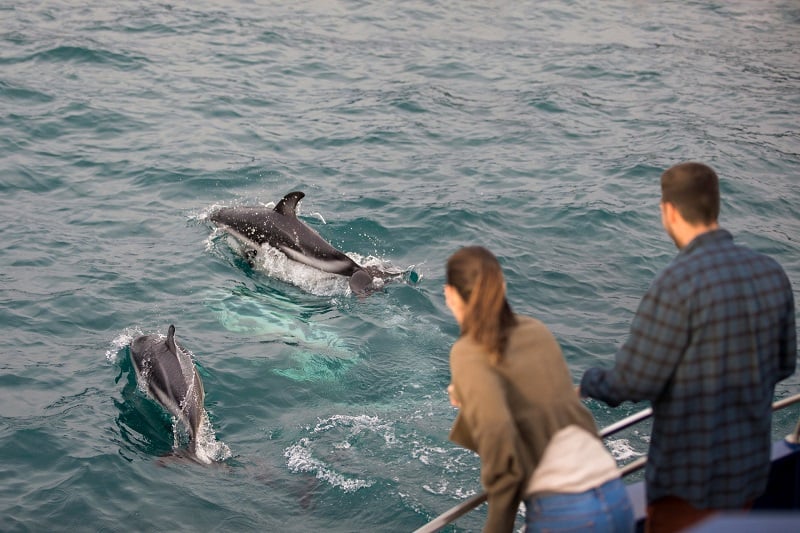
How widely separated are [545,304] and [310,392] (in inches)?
144

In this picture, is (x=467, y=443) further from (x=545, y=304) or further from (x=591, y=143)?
(x=591, y=143)

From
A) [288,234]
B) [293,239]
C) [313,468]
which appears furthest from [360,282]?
[313,468]

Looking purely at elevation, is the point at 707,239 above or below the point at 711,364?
above

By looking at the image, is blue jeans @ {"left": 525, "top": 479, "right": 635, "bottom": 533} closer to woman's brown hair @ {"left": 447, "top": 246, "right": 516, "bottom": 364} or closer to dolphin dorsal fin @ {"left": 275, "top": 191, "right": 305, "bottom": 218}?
woman's brown hair @ {"left": 447, "top": 246, "right": 516, "bottom": 364}

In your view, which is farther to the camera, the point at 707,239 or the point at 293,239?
the point at 293,239

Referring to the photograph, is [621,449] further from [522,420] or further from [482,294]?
[482,294]

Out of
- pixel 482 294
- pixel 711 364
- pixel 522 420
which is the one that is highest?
pixel 482 294

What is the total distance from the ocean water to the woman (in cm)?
389

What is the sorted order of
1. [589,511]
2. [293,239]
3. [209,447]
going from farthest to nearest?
[293,239] → [209,447] → [589,511]

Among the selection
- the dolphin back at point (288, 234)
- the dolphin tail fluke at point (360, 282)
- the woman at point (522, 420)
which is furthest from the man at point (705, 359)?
the dolphin back at point (288, 234)

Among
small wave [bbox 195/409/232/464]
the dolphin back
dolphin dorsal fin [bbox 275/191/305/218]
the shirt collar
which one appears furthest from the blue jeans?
dolphin dorsal fin [bbox 275/191/305/218]

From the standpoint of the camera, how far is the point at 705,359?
4102 mm

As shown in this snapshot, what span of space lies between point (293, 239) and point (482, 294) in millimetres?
8782

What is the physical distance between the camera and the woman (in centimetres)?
392
